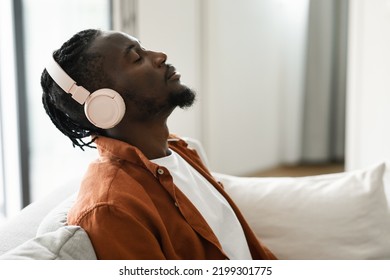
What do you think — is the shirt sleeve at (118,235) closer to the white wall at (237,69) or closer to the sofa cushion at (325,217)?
the sofa cushion at (325,217)

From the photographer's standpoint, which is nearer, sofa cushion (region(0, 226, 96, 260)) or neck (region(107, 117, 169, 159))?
sofa cushion (region(0, 226, 96, 260))

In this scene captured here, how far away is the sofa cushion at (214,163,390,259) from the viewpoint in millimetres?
1300

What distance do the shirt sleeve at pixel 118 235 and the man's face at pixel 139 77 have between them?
28cm

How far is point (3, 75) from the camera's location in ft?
7.99

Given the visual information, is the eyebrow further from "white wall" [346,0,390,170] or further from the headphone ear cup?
"white wall" [346,0,390,170]

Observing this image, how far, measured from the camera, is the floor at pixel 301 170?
3779mm

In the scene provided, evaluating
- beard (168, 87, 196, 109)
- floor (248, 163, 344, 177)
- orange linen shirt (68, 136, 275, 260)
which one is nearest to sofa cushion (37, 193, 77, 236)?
orange linen shirt (68, 136, 275, 260)

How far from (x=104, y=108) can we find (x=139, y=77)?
11 centimetres

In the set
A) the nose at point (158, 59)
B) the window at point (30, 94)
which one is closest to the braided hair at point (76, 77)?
the nose at point (158, 59)

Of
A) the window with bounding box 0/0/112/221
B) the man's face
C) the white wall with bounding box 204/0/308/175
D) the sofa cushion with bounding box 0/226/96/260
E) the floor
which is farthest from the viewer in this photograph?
the floor

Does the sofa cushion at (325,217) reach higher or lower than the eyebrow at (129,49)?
lower
